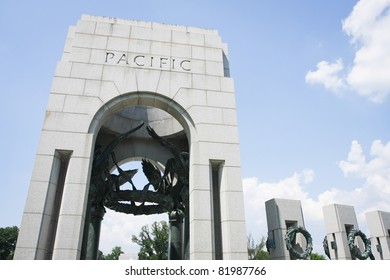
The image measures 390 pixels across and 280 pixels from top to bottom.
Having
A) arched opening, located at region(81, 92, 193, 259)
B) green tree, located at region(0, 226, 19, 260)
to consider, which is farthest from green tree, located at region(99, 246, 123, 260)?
arched opening, located at region(81, 92, 193, 259)

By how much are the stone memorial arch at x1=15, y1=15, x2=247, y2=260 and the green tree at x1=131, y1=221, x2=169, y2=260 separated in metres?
22.0

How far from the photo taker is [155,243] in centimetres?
3331

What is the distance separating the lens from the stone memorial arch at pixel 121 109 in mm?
8086

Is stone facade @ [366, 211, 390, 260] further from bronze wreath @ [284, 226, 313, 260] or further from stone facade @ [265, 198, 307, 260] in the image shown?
bronze wreath @ [284, 226, 313, 260]

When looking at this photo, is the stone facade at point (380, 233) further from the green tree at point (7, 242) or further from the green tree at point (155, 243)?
the green tree at point (7, 242)

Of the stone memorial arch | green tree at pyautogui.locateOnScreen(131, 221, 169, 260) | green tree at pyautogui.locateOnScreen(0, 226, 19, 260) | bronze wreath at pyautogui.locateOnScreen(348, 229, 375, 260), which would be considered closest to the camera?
the stone memorial arch

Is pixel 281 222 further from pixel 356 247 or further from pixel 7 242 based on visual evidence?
pixel 7 242

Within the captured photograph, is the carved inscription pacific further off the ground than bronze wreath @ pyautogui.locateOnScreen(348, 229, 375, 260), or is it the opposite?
the carved inscription pacific

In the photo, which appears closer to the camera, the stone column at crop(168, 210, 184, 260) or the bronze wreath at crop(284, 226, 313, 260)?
the bronze wreath at crop(284, 226, 313, 260)

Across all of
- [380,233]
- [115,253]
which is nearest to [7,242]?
[115,253]

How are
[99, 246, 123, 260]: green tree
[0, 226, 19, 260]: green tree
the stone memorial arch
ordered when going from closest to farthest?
the stone memorial arch < [0, 226, 19, 260]: green tree < [99, 246, 123, 260]: green tree

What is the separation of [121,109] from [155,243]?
26441mm

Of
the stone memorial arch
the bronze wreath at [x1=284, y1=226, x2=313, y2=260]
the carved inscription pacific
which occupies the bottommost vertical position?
the bronze wreath at [x1=284, y1=226, x2=313, y2=260]

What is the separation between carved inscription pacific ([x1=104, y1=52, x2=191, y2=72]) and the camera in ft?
34.0
